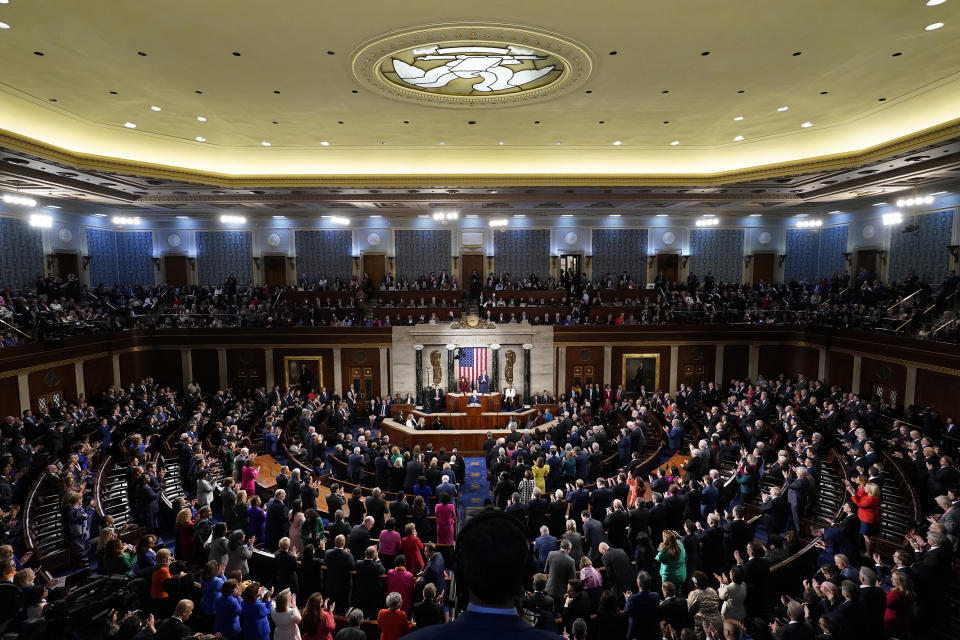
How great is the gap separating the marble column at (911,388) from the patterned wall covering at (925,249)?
6.48 m

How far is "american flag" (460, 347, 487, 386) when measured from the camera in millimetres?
22297

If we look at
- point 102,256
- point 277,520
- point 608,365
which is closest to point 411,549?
point 277,520

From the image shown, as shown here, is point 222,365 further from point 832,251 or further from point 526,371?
point 832,251

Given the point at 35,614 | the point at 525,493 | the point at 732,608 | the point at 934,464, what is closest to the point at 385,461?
the point at 525,493

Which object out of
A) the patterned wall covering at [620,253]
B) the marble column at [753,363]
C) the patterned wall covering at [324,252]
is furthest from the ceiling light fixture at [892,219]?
the patterned wall covering at [324,252]

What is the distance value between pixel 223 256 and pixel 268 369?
8.50m

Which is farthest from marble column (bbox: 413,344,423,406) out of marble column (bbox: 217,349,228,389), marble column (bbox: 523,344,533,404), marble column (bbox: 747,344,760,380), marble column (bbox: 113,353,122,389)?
marble column (bbox: 747,344,760,380)

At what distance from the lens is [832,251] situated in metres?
25.9

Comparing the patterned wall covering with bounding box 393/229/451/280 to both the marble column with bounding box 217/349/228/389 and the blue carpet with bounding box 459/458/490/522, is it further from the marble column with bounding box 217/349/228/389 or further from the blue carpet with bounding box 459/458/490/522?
the blue carpet with bounding box 459/458/490/522

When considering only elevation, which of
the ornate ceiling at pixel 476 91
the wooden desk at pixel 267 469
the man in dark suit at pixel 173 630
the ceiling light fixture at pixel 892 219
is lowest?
the wooden desk at pixel 267 469

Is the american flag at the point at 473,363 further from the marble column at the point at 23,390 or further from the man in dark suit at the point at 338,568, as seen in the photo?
the man in dark suit at the point at 338,568

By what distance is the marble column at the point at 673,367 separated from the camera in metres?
22.7

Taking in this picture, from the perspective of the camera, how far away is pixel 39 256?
2177 centimetres

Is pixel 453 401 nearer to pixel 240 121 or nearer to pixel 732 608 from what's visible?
pixel 240 121
